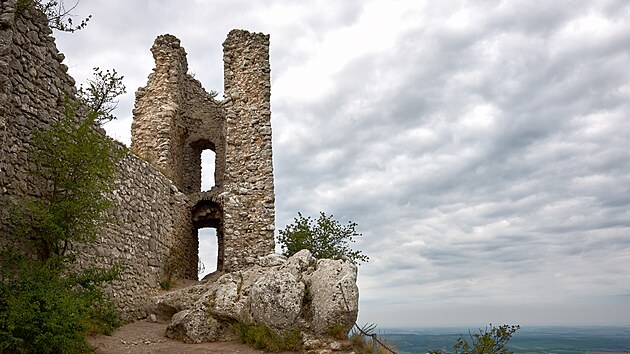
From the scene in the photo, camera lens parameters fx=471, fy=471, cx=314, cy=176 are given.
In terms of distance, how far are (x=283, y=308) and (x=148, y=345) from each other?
2.68 meters

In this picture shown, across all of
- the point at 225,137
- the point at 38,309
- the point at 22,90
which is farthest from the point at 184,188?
the point at 38,309

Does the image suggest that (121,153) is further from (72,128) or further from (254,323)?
(254,323)

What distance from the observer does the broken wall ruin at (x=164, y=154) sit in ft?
25.1

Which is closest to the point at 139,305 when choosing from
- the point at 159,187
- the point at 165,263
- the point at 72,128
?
the point at 165,263

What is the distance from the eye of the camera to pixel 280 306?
966cm

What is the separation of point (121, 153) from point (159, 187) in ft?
13.9

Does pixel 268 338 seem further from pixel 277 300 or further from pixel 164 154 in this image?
pixel 164 154

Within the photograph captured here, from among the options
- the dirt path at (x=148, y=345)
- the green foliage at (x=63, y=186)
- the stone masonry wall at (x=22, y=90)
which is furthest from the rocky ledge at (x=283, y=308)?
the stone masonry wall at (x=22, y=90)

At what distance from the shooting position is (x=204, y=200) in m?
16.3

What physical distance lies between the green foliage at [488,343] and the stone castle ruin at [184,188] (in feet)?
10.3

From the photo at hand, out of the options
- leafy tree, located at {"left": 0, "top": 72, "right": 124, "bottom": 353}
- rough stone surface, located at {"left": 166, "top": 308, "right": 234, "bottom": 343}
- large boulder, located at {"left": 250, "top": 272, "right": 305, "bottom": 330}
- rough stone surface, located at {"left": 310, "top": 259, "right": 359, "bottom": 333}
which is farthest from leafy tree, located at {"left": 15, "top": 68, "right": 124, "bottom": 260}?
rough stone surface, located at {"left": 310, "top": 259, "right": 359, "bottom": 333}

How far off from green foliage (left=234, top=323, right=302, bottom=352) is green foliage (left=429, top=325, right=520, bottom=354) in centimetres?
321

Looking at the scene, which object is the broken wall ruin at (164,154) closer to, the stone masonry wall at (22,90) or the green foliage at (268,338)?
the stone masonry wall at (22,90)

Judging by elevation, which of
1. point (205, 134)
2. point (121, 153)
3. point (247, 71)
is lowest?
point (121, 153)
